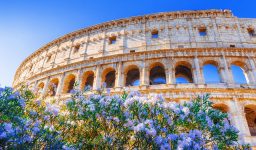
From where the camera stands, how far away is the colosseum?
1439 centimetres

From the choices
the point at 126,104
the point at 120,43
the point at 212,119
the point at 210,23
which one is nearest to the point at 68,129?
the point at 126,104

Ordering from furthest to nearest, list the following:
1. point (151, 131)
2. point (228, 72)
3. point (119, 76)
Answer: point (119, 76) → point (228, 72) → point (151, 131)

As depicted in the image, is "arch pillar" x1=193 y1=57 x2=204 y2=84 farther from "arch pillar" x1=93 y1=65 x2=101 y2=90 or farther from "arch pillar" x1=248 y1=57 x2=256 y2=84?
"arch pillar" x1=93 y1=65 x2=101 y2=90

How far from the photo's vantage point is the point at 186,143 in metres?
4.58

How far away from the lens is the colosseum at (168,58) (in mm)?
14391

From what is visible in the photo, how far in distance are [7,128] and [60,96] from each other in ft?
44.4

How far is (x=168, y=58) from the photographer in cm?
1662

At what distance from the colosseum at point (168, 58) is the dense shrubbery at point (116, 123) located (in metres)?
8.51

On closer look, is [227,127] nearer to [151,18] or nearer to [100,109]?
[100,109]

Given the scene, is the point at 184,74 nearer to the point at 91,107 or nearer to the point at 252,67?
the point at 252,67

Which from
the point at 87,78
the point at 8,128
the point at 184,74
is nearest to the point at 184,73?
the point at 184,74

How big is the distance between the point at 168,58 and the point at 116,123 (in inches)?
472

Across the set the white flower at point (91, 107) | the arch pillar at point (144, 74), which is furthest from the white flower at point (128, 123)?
the arch pillar at point (144, 74)

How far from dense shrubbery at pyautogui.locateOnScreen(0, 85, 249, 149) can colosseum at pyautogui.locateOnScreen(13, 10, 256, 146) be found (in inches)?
335
